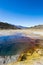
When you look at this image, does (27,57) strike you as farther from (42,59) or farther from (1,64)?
(1,64)

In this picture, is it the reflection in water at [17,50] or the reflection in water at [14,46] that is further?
the reflection in water at [14,46]

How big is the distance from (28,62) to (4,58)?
2.59 metres

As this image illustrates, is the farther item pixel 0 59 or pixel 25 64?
pixel 0 59

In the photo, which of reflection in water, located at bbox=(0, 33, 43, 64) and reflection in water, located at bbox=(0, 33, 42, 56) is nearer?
reflection in water, located at bbox=(0, 33, 43, 64)

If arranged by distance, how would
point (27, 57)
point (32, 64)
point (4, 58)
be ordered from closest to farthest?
point (32, 64) → point (27, 57) → point (4, 58)

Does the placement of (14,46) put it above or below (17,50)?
above

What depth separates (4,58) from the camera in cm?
1106

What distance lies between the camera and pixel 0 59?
10.8 metres

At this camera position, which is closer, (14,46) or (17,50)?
(17,50)

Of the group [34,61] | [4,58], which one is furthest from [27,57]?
[4,58]

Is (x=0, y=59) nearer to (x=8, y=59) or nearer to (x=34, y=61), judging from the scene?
(x=8, y=59)

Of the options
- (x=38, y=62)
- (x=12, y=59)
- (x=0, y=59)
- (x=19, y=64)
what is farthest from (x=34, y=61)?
(x=0, y=59)

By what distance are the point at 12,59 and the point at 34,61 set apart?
2.13 metres

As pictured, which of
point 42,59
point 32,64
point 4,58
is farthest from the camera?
point 4,58
